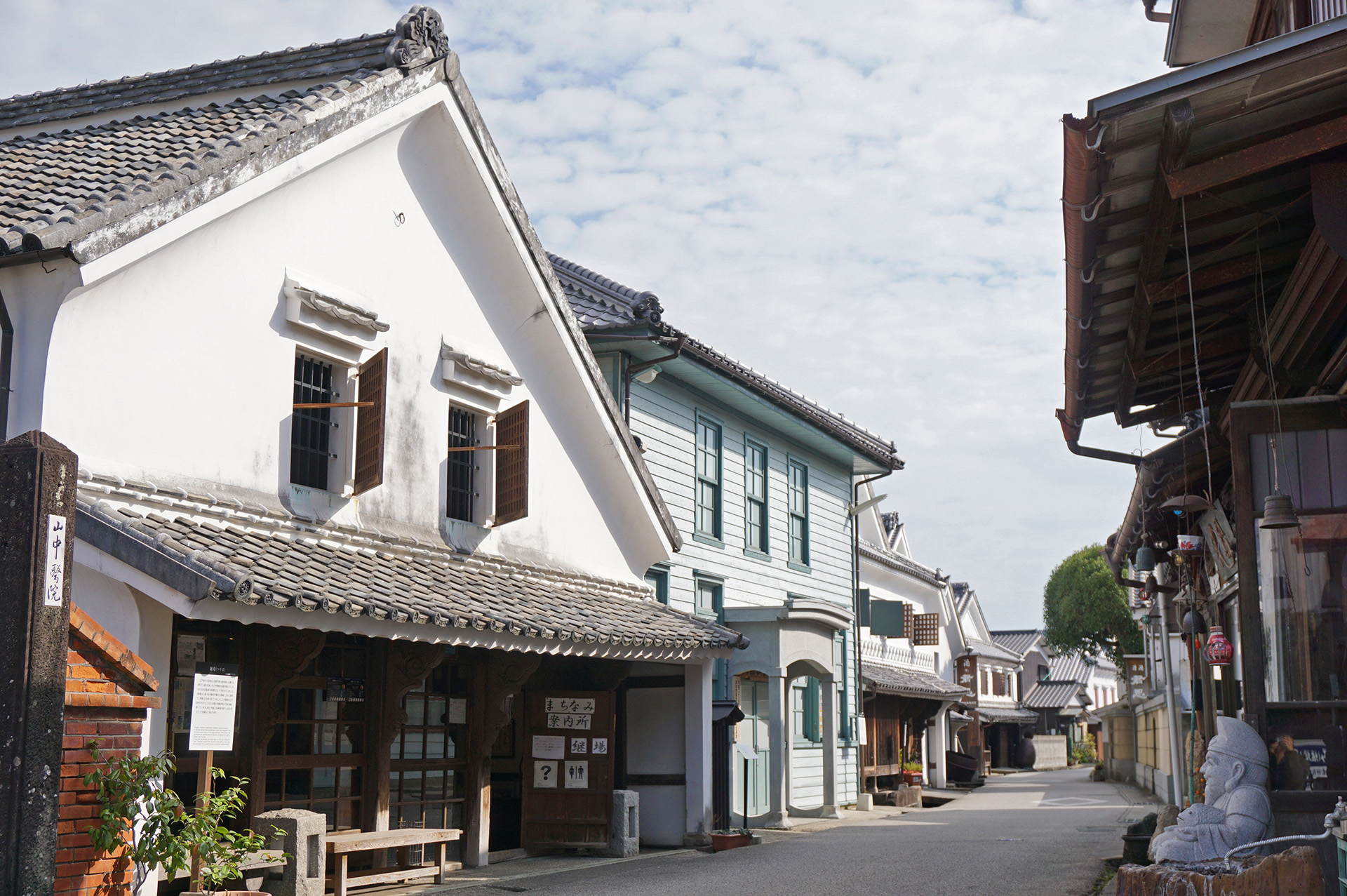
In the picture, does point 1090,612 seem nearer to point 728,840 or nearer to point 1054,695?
point 1054,695

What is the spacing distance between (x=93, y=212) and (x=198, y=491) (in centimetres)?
227

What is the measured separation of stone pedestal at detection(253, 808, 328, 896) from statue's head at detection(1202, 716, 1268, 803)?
21.9 ft

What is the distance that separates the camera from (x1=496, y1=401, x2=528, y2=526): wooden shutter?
1321 cm

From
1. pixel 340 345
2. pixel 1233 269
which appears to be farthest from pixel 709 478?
pixel 1233 269

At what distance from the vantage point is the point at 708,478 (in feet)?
62.7

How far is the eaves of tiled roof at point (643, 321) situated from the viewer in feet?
53.4

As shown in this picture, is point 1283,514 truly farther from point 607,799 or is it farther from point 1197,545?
point 607,799

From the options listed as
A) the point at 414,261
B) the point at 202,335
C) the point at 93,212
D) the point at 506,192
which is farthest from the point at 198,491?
the point at 506,192

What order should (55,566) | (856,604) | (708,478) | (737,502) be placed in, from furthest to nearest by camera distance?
(856,604)
(737,502)
(708,478)
(55,566)

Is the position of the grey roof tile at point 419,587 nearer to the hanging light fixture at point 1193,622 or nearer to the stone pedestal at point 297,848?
the stone pedestal at point 297,848

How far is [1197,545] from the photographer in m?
10.4

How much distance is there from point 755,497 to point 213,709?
1339cm

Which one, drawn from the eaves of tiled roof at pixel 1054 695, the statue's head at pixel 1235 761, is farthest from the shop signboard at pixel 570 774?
the eaves of tiled roof at pixel 1054 695

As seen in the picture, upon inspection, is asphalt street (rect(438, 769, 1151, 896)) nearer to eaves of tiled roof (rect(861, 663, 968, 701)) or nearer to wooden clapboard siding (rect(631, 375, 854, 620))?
wooden clapboard siding (rect(631, 375, 854, 620))
